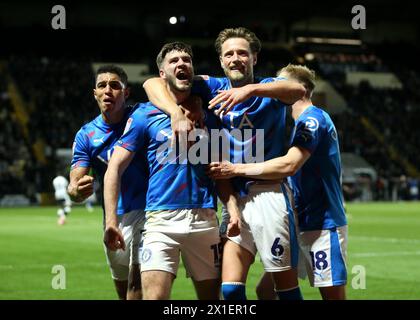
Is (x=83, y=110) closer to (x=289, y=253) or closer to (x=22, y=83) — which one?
(x=22, y=83)

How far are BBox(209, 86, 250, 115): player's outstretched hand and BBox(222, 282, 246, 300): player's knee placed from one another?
1.33 m

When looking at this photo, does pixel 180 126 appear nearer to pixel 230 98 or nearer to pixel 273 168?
pixel 230 98

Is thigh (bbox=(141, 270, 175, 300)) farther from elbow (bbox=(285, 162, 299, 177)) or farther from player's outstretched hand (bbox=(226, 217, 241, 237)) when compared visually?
elbow (bbox=(285, 162, 299, 177))

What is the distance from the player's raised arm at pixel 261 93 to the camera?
5.46m

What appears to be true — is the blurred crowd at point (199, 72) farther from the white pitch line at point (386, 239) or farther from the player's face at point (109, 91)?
the player's face at point (109, 91)

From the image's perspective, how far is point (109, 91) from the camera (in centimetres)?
671

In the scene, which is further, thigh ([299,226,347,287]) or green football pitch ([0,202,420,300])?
green football pitch ([0,202,420,300])

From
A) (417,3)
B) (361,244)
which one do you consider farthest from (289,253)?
(417,3)

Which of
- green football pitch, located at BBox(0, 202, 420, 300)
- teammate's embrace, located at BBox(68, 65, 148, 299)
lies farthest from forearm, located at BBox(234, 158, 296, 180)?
green football pitch, located at BBox(0, 202, 420, 300)

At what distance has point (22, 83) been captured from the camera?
42.8 m

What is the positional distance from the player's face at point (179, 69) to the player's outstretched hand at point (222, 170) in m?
0.66

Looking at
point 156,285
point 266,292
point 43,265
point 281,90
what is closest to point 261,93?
point 281,90

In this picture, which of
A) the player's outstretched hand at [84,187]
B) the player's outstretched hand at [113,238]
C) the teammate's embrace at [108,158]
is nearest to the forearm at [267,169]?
the player's outstretched hand at [113,238]

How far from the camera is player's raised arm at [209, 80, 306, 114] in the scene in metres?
5.46
